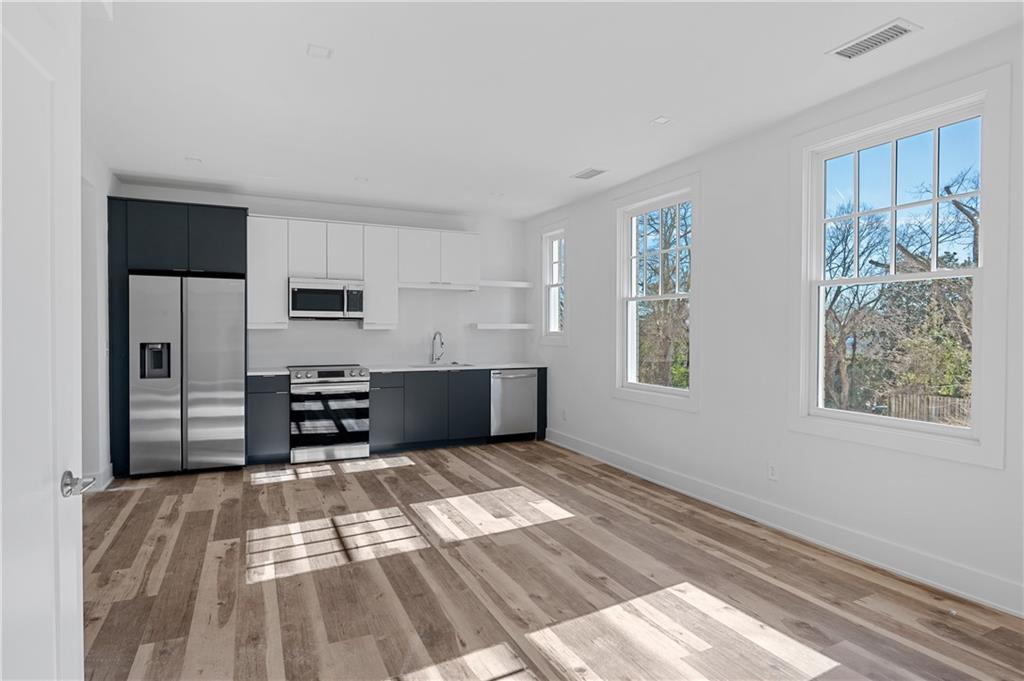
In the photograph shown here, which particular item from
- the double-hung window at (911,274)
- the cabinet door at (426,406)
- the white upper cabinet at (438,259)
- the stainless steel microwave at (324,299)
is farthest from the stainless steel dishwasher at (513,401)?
the double-hung window at (911,274)

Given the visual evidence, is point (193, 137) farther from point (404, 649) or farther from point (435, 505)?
point (404, 649)

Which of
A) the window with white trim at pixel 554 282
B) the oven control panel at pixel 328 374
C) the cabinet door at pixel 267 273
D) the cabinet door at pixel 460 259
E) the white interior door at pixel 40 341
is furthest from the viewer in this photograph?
the window with white trim at pixel 554 282

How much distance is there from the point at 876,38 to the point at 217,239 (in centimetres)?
503

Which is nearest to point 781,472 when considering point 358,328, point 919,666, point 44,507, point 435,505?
point 919,666

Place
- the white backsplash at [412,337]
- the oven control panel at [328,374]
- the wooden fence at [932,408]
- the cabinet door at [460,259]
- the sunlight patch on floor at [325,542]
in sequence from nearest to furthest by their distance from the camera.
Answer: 1. the wooden fence at [932,408]
2. the sunlight patch on floor at [325,542]
3. the oven control panel at [328,374]
4. the white backsplash at [412,337]
5. the cabinet door at [460,259]

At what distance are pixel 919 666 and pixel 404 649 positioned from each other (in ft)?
6.58

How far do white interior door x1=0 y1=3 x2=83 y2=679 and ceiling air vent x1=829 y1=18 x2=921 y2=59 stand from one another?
9.90 feet

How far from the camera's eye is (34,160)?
4.02 feet

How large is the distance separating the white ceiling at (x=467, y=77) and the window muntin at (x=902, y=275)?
19.0 inches

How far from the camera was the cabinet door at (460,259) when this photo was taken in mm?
6469

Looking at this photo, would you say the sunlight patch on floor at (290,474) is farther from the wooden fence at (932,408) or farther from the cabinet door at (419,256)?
the wooden fence at (932,408)

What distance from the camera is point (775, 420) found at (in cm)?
379

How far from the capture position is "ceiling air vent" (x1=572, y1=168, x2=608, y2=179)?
486 cm

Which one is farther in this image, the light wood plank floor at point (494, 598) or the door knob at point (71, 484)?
the light wood plank floor at point (494, 598)
